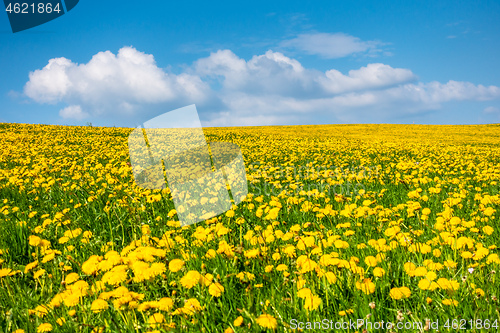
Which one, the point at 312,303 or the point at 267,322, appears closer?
the point at 267,322

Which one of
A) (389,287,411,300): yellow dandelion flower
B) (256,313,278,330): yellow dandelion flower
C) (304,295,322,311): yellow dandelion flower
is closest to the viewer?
(256,313,278,330): yellow dandelion flower

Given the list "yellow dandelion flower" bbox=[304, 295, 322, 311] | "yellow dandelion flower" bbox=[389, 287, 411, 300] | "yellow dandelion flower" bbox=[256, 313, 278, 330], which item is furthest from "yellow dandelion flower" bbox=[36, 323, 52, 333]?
"yellow dandelion flower" bbox=[389, 287, 411, 300]

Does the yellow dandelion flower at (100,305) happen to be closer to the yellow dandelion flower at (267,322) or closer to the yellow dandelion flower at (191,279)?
the yellow dandelion flower at (191,279)

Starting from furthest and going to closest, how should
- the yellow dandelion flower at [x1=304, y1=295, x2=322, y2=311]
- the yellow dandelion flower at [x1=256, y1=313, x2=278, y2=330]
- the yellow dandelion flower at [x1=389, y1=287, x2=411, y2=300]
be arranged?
the yellow dandelion flower at [x1=389, y1=287, x2=411, y2=300]
the yellow dandelion flower at [x1=304, y1=295, x2=322, y2=311]
the yellow dandelion flower at [x1=256, y1=313, x2=278, y2=330]

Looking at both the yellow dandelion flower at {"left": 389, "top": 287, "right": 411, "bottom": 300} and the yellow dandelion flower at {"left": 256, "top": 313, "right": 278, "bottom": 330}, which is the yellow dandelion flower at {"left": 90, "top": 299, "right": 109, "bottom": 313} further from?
the yellow dandelion flower at {"left": 389, "top": 287, "right": 411, "bottom": 300}

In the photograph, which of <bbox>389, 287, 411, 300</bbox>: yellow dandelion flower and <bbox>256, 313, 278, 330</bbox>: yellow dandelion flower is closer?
<bbox>256, 313, 278, 330</bbox>: yellow dandelion flower

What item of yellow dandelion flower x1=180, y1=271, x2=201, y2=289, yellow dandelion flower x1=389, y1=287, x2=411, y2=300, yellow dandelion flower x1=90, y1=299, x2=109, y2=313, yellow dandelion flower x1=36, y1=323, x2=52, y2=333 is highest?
yellow dandelion flower x1=180, y1=271, x2=201, y2=289

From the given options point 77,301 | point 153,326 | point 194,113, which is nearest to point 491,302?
point 153,326

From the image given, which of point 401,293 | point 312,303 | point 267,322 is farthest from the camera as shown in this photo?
point 401,293

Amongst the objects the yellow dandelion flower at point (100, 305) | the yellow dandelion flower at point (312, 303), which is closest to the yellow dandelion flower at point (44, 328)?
the yellow dandelion flower at point (100, 305)

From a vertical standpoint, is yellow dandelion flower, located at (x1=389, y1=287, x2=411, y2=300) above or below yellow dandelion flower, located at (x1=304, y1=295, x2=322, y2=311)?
below

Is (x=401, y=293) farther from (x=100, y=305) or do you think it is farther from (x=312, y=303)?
(x=100, y=305)

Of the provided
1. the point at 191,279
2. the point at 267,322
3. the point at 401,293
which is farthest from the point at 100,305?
the point at 401,293

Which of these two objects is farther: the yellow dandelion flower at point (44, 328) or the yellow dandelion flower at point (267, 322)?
the yellow dandelion flower at point (44, 328)
